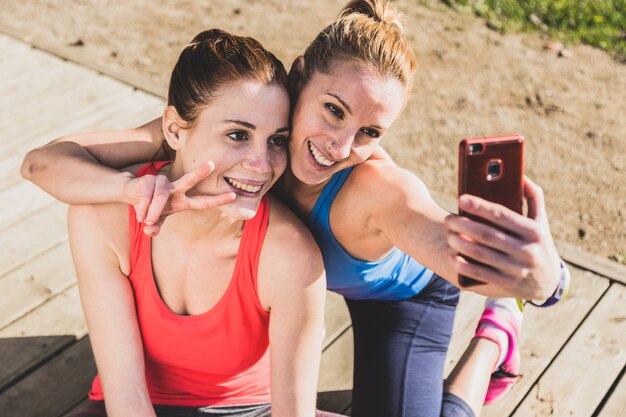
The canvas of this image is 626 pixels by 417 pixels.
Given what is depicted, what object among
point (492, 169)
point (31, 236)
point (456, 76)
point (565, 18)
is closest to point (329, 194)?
point (492, 169)

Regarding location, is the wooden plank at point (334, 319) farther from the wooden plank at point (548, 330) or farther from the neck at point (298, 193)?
the neck at point (298, 193)

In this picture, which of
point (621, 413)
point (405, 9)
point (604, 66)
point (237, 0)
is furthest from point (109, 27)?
point (621, 413)

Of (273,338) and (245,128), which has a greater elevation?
(245,128)

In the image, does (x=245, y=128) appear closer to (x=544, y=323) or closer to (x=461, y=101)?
(x=544, y=323)

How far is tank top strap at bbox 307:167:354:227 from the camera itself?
2.40 meters

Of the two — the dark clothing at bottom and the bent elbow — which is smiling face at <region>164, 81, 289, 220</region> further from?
the dark clothing at bottom

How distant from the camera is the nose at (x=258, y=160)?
2.10m

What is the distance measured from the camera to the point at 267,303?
2250 millimetres

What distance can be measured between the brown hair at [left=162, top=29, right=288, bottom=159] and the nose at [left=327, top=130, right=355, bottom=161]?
0.22 meters

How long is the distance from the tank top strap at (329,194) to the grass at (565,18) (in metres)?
4.08

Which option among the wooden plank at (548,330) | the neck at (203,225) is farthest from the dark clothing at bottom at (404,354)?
the neck at (203,225)

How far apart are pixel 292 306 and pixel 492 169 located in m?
0.75

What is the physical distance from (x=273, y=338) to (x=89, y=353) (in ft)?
3.61

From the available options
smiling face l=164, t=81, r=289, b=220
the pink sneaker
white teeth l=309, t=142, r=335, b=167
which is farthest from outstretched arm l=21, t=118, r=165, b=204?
the pink sneaker
